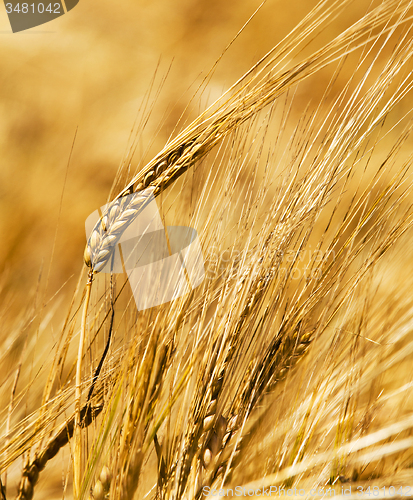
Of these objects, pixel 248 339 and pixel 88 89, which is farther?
pixel 88 89

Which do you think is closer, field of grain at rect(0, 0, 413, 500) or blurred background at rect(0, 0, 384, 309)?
field of grain at rect(0, 0, 413, 500)

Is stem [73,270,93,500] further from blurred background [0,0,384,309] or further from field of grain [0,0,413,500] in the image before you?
blurred background [0,0,384,309]

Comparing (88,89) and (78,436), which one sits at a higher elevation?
(88,89)

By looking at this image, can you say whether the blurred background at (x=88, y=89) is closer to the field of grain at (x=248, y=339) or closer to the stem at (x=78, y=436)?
the field of grain at (x=248, y=339)

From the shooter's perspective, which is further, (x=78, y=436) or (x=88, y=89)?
(x=88, y=89)

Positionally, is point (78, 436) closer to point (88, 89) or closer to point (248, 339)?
point (248, 339)

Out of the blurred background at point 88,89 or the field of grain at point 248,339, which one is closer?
the field of grain at point 248,339

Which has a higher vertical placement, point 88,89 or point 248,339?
point 88,89

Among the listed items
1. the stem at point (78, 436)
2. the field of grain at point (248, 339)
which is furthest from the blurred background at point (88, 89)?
the stem at point (78, 436)

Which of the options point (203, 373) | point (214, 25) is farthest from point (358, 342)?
point (214, 25)

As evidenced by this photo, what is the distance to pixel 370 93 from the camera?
14.0 inches

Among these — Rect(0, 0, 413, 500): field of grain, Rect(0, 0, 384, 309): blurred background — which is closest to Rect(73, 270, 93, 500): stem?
Rect(0, 0, 413, 500): field of grain

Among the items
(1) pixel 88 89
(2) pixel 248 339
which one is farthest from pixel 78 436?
(1) pixel 88 89

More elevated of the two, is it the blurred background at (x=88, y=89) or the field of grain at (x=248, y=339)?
the blurred background at (x=88, y=89)
